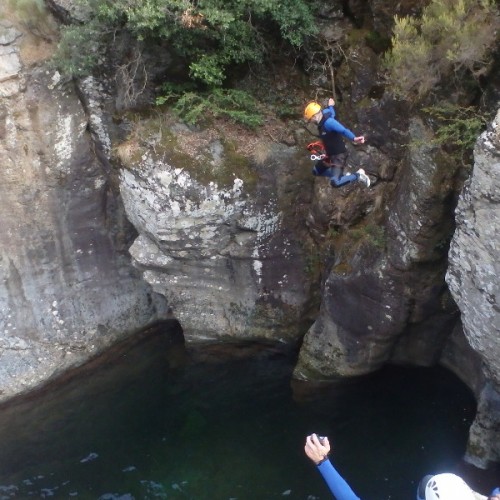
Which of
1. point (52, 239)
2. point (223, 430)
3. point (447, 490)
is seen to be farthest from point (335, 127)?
point (52, 239)

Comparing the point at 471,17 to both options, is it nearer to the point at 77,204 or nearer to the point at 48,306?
the point at 77,204

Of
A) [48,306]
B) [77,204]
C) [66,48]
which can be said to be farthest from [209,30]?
[48,306]

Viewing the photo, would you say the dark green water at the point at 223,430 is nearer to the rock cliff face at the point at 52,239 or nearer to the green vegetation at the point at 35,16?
the rock cliff face at the point at 52,239

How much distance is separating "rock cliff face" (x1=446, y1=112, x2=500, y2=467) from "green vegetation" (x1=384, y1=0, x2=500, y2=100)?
1.61 metres

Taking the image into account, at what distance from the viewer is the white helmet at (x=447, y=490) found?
16.1 ft

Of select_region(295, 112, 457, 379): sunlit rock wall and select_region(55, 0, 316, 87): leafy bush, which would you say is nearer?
select_region(295, 112, 457, 379): sunlit rock wall

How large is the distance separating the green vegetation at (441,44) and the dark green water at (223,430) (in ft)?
21.2

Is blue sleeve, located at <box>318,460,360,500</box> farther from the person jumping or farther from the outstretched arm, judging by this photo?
the person jumping

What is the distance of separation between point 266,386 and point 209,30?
771 cm

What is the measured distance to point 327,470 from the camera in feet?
17.5

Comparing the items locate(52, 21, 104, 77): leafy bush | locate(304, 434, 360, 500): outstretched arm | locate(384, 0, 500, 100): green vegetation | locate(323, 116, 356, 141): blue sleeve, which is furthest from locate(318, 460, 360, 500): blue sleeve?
locate(52, 21, 104, 77): leafy bush

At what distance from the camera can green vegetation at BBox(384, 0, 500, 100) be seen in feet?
28.8

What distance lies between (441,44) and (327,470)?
6.74 meters

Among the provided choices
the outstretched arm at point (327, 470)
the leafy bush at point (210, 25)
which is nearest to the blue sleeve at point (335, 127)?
the leafy bush at point (210, 25)
